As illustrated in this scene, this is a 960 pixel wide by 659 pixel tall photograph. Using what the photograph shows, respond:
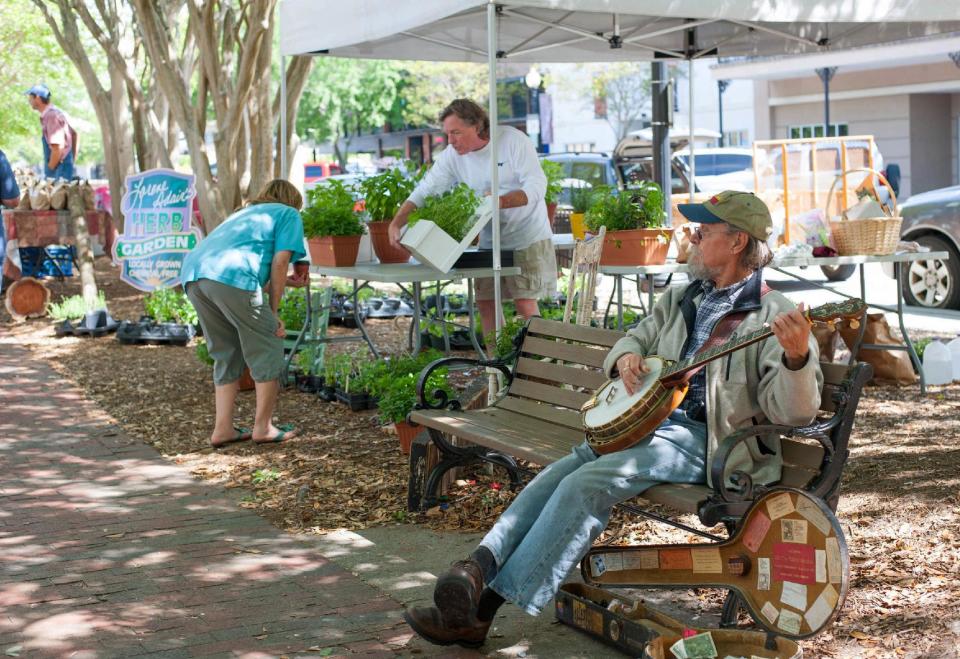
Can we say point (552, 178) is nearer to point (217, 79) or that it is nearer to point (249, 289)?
point (249, 289)

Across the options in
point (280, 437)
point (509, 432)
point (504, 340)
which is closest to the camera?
point (509, 432)

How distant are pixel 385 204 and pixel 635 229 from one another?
1657 millimetres

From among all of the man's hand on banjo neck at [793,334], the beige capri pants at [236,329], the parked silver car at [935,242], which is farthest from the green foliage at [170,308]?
the man's hand on banjo neck at [793,334]

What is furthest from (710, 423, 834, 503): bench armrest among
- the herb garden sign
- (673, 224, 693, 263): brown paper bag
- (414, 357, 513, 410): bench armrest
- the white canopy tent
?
the herb garden sign

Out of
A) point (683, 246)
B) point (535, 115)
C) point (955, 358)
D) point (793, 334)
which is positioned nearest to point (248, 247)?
point (683, 246)

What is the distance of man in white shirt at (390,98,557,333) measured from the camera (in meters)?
7.80

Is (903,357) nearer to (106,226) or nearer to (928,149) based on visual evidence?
(106,226)

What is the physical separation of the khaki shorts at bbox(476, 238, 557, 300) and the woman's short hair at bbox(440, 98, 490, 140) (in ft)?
2.63

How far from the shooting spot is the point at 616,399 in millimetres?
4418

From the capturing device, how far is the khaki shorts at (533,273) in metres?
8.03

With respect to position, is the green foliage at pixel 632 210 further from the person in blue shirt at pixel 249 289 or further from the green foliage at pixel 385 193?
the person in blue shirt at pixel 249 289

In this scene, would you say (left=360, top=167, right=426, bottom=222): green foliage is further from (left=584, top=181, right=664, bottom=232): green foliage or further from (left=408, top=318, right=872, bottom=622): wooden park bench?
(left=408, top=318, right=872, bottom=622): wooden park bench

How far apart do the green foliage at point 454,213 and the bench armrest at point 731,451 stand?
344 cm

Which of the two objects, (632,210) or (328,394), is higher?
(632,210)
